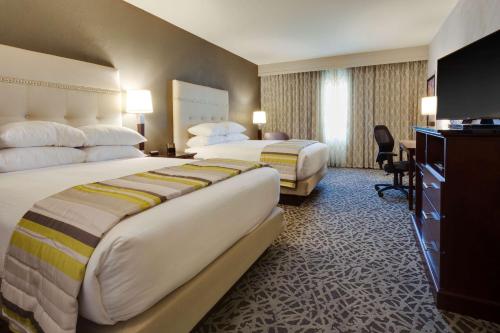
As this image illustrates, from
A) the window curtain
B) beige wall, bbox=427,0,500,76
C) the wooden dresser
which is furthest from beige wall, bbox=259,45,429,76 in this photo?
the wooden dresser

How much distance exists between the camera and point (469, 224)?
4.88 feet

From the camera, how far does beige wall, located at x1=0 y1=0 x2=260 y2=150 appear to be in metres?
2.51

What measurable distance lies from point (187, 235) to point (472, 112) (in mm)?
1884

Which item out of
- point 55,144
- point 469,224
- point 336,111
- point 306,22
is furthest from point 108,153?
point 336,111

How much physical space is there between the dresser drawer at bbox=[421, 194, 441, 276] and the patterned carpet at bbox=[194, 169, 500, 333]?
17cm

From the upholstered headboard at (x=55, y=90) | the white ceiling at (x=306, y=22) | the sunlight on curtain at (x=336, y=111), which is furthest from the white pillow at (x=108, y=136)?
the sunlight on curtain at (x=336, y=111)

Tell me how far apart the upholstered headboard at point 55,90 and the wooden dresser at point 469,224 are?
297 cm

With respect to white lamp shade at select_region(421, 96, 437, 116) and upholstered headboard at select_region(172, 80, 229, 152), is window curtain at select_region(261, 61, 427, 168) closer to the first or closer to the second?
white lamp shade at select_region(421, 96, 437, 116)

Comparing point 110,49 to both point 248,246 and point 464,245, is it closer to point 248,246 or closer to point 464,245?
point 248,246

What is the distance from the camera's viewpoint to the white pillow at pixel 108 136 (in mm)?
2600

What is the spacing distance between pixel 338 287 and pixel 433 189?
84cm

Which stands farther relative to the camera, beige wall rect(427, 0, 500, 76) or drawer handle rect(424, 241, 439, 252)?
beige wall rect(427, 0, 500, 76)

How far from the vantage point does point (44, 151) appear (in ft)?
7.23

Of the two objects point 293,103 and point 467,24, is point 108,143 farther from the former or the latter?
point 293,103
